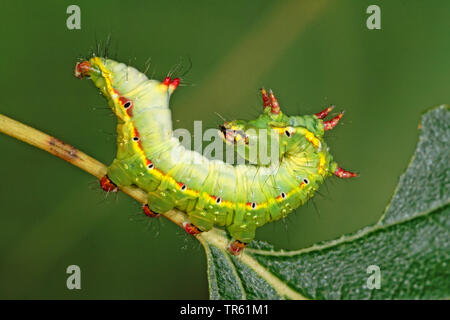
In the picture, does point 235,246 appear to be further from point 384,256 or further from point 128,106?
point 128,106

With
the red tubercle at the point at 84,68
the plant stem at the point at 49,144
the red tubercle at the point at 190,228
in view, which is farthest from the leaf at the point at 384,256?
the red tubercle at the point at 84,68

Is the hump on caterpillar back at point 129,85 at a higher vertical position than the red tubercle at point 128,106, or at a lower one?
higher

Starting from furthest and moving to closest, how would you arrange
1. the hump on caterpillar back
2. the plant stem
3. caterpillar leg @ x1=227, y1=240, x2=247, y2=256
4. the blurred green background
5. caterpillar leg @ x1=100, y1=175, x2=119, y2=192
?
the blurred green background
caterpillar leg @ x1=227, y1=240, x2=247, y2=256
the hump on caterpillar back
caterpillar leg @ x1=100, y1=175, x2=119, y2=192
the plant stem

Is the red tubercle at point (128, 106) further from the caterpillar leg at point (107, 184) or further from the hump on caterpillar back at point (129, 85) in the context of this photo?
the caterpillar leg at point (107, 184)

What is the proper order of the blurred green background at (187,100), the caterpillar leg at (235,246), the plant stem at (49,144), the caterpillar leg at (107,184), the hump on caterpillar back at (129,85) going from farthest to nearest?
the blurred green background at (187,100)
the caterpillar leg at (235,246)
the hump on caterpillar back at (129,85)
the caterpillar leg at (107,184)
the plant stem at (49,144)

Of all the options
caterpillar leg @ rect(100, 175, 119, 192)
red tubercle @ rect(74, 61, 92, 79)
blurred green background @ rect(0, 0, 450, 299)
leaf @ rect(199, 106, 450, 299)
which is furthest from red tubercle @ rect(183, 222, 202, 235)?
blurred green background @ rect(0, 0, 450, 299)

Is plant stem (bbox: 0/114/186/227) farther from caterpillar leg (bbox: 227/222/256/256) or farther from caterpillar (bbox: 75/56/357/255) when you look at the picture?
caterpillar leg (bbox: 227/222/256/256)
